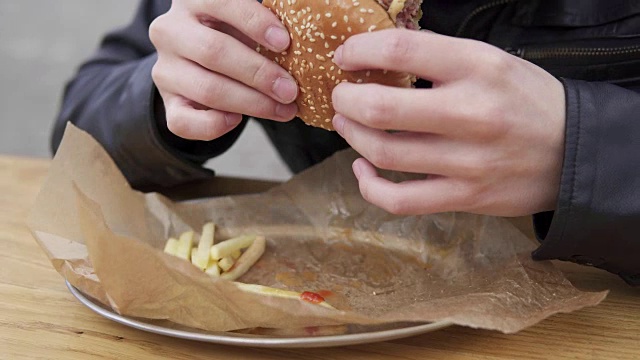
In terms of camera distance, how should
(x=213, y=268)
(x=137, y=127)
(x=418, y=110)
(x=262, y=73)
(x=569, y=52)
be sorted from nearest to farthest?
(x=418, y=110), (x=262, y=73), (x=213, y=268), (x=569, y=52), (x=137, y=127)

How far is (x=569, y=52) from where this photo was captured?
52.6 inches

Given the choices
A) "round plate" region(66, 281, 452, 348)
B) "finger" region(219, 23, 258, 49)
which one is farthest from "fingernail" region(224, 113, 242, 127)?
"round plate" region(66, 281, 452, 348)

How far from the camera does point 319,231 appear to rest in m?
1.35

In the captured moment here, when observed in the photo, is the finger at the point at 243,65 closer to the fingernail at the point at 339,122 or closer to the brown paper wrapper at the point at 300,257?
the fingernail at the point at 339,122

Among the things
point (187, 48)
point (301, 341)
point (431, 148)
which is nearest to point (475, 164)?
point (431, 148)

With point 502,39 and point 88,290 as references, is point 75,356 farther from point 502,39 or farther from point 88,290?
point 502,39

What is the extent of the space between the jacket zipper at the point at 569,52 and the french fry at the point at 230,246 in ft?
1.86

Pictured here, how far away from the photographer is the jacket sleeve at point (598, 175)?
93 centimetres

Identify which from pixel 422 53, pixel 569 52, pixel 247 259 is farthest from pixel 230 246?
pixel 569 52

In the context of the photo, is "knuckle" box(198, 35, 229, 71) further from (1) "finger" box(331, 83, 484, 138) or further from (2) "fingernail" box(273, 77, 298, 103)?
(1) "finger" box(331, 83, 484, 138)

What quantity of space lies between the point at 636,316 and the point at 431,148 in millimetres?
406

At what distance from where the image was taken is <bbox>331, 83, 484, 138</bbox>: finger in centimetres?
83

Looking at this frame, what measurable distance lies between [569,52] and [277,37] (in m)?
0.59

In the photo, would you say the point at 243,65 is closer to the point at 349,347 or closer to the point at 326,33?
the point at 326,33
